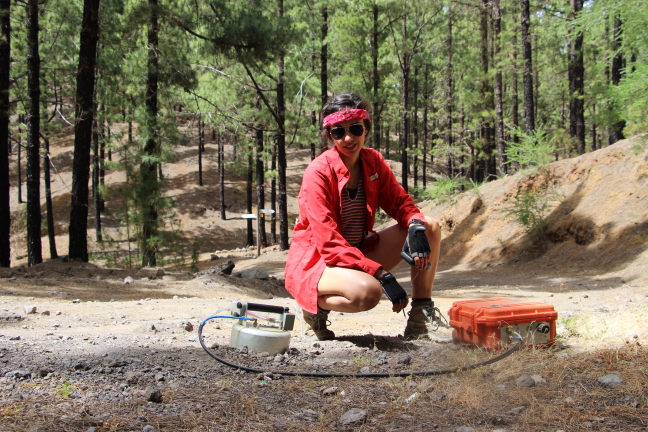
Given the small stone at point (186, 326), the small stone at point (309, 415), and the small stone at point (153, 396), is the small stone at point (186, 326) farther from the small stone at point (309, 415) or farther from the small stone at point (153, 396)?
the small stone at point (309, 415)

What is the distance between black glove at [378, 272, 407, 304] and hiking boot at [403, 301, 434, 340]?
30.6 inches

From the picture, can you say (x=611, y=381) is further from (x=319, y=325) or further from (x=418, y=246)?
(x=319, y=325)

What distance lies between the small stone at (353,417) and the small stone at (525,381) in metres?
0.80

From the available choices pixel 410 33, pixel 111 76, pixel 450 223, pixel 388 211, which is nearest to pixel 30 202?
pixel 111 76

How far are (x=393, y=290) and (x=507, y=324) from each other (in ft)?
2.49

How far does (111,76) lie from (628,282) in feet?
38.5

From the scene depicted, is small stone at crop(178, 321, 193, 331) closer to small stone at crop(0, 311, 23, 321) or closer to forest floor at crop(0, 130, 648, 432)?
forest floor at crop(0, 130, 648, 432)

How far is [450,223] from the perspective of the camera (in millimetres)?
14117

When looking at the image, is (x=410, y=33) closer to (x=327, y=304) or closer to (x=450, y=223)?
(x=450, y=223)

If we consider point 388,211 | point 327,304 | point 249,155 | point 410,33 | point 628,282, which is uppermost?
point 410,33

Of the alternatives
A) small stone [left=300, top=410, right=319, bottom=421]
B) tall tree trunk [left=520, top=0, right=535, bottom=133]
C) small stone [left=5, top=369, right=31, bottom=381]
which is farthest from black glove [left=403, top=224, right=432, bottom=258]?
tall tree trunk [left=520, top=0, right=535, bottom=133]

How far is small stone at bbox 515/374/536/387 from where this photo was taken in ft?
7.82

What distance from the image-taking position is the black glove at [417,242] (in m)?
3.01

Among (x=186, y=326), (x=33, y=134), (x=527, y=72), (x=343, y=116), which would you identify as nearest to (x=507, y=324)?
(x=343, y=116)
